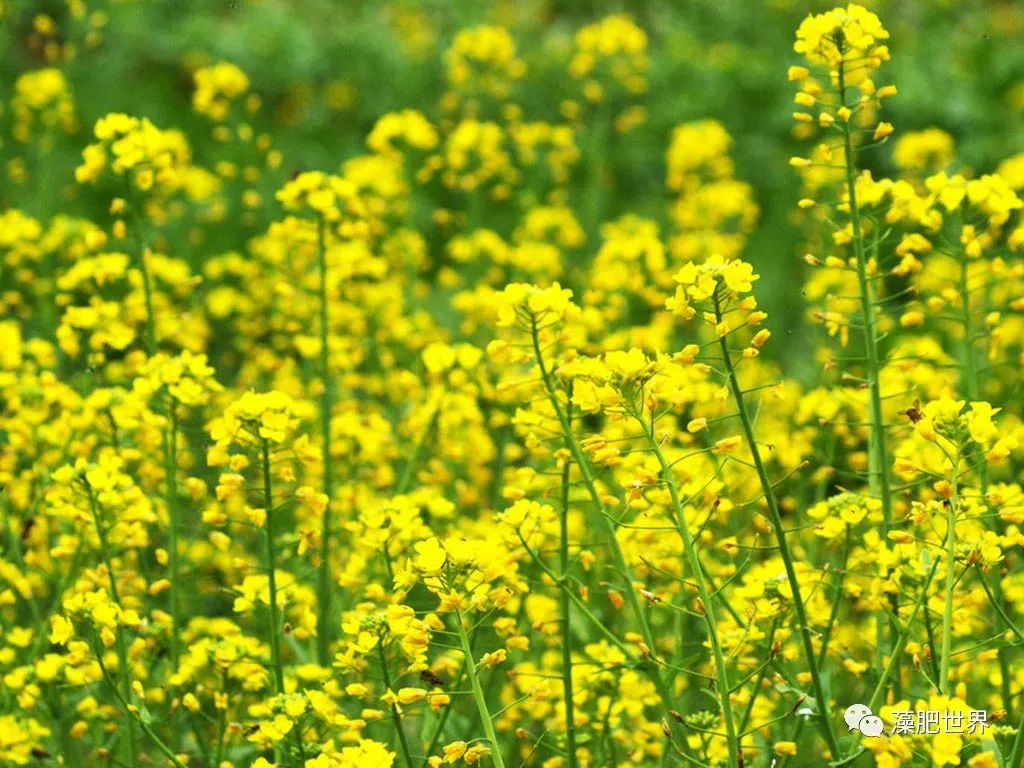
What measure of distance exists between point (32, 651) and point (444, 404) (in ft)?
3.97

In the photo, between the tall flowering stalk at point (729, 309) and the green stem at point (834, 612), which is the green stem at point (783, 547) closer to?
the tall flowering stalk at point (729, 309)

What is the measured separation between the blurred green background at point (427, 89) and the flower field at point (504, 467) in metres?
0.31

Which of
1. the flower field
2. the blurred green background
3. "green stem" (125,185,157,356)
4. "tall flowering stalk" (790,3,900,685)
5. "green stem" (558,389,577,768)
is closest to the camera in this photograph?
the flower field

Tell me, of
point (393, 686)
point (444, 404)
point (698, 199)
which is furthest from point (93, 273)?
point (698, 199)

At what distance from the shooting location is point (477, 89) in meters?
6.71

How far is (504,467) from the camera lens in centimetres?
502

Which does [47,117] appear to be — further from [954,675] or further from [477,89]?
[954,675]

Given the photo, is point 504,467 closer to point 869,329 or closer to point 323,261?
point 323,261

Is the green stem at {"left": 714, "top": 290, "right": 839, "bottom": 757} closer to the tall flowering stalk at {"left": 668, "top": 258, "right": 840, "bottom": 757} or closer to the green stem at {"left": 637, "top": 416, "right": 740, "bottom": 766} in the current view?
the tall flowering stalk at {"left": 668, "top": 258, "right": 840, "bottom": 757}

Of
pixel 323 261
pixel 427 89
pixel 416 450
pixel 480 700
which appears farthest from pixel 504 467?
pixel 427 89

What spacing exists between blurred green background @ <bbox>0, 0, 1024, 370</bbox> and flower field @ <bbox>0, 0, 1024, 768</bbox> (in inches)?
12.1

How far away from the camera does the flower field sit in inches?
115

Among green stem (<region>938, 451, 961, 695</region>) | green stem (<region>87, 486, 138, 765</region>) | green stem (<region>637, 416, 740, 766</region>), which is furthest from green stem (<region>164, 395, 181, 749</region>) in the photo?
green stem (<region>938, 451, 961, 695</region>)

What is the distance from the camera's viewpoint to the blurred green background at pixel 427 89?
28.1ft
